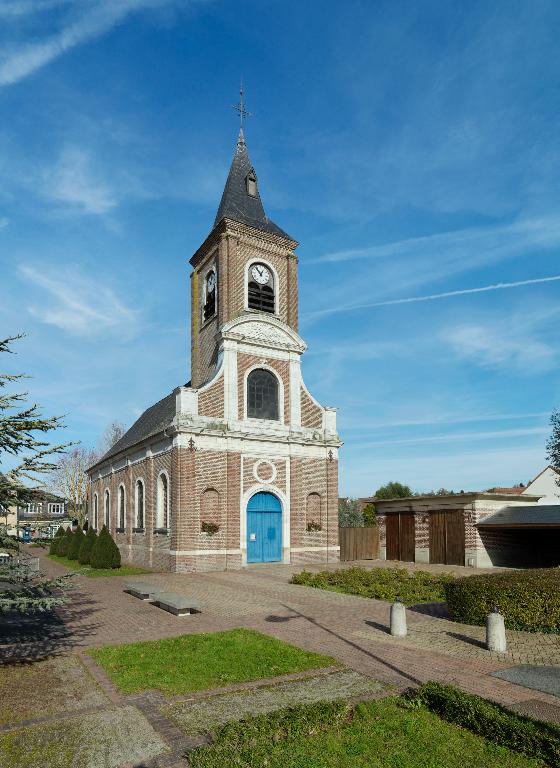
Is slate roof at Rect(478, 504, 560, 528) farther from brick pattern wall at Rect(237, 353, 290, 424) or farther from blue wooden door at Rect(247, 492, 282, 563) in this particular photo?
brick pattern wall at Rect(237, 353, 290, 424)

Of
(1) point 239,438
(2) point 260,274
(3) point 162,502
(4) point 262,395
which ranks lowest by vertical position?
(3) point 162,502

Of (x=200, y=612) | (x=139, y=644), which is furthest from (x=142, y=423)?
(x=139, y=644)

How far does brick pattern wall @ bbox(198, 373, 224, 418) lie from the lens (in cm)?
2442

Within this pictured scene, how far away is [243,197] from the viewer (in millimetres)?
30562

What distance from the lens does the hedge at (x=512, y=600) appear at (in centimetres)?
1130

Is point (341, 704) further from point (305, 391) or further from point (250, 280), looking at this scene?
point (250, 280)

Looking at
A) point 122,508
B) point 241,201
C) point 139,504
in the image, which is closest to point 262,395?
point 139,504

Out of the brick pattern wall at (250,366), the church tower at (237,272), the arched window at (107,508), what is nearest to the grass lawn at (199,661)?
the brick pattern wall at (250,366)

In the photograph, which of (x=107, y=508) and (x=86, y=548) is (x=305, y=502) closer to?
(x=86, y=548)

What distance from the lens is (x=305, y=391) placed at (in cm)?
2775

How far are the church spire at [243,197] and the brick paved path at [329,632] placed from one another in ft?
58.8

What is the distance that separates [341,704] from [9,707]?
159 inches

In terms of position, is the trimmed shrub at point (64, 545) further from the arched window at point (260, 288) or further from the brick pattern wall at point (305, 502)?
the arched window at point (260, 288)

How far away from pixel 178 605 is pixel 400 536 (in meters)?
17.6
